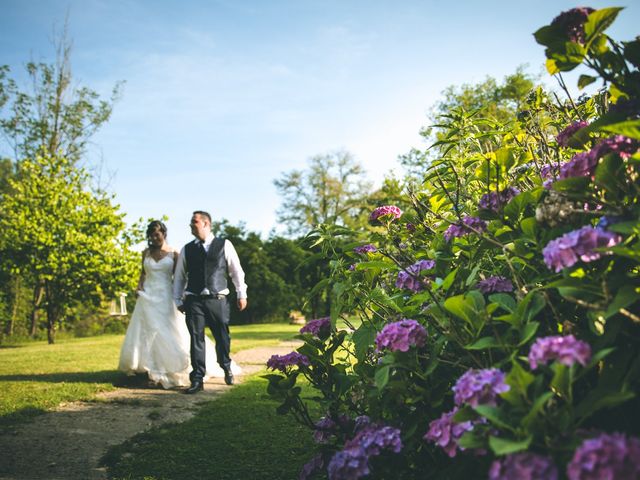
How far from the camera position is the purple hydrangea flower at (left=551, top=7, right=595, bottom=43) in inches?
48.2

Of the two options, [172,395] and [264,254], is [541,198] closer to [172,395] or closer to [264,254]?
[172,395]

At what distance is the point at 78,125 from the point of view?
22188 mm

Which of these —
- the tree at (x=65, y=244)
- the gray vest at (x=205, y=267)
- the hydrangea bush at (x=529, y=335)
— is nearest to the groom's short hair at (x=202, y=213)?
the gray vest at (x=205, y=267)

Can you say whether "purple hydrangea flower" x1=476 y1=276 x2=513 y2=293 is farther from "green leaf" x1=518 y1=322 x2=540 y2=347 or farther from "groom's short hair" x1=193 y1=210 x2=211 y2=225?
"groom's short hair" x1=193 y1=210 x2=211 y2=225

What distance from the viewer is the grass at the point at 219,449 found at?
2.46 m

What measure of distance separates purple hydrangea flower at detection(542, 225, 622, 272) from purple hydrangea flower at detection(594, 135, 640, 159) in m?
0.30

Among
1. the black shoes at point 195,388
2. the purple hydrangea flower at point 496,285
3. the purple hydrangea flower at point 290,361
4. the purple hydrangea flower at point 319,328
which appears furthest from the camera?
the black shoes at point 195,388

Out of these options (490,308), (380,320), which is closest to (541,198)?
(490,308)

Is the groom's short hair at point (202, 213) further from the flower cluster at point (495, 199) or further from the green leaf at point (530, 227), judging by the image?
the green leaf at point (530, 227)

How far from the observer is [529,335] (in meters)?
1.12

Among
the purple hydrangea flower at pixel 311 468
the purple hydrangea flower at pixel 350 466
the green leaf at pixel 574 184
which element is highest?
the green leaf at pixel 574 184

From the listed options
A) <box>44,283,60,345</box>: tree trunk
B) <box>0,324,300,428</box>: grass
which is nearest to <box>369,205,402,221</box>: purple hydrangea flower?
<box>0,324,300,428</box>: grass

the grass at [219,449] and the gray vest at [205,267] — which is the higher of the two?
the gray vest at [205,267]

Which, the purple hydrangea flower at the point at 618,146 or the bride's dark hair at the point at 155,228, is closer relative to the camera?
the purple hydrangea flower at the point at 618,146
